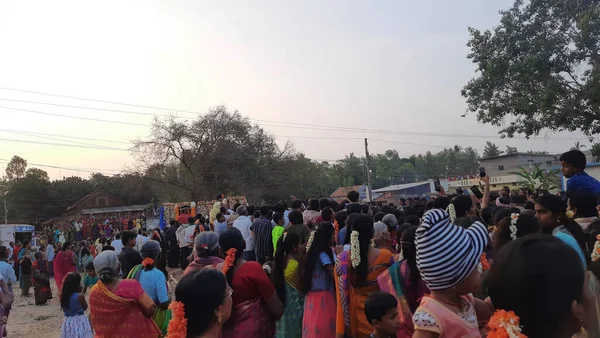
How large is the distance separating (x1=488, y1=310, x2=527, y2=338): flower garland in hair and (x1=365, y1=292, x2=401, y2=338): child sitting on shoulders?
1994mm

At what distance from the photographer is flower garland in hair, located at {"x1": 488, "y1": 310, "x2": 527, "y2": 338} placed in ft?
5.37

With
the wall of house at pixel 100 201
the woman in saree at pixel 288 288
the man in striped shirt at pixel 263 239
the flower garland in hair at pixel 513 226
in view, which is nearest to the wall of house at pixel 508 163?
the man in striped shirt at pixel 263 239

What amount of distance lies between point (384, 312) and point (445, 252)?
5.60 ft

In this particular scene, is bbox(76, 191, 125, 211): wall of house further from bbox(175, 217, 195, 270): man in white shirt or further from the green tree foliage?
the green tree foliage

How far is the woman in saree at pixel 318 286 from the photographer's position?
178 inches

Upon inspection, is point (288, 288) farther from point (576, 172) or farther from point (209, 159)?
point (209, 159)

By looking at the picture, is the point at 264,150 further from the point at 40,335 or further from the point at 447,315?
the point at 447,315

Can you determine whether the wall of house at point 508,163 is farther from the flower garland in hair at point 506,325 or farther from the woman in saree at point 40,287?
the flower garland in hair at point 506,325

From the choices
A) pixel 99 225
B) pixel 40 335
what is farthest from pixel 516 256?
pixel 99 225

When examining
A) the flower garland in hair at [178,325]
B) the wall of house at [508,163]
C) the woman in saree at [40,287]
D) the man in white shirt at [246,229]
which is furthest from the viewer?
the wall of house at [508,163]

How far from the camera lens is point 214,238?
4.61m

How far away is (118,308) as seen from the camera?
427cm

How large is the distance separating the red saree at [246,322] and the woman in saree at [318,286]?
62 cm

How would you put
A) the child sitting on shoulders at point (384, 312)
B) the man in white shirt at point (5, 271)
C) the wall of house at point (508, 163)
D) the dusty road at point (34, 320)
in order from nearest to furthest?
the child sitting on shoulders at point (384, 312), the man in white shirt at point (5, 271), the dusty road at point (34, 320), the wall of house at point (508, 163)
